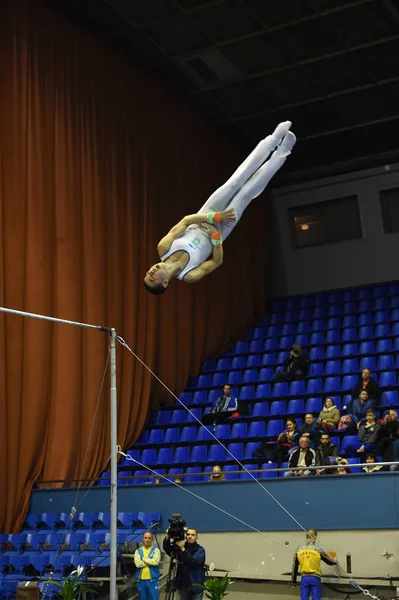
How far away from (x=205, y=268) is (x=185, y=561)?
368cm

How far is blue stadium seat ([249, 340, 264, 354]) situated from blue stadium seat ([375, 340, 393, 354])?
2702 millimetres

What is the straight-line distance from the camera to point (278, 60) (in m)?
16.5

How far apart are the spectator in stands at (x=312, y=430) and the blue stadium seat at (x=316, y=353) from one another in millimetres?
3800

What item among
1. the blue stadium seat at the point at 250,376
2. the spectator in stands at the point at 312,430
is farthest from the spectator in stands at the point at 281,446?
the blue stadium seat at the point at 250,376

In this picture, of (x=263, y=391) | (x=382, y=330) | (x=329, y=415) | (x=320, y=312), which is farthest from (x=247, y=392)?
(x=320, y=312)

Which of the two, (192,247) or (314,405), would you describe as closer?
(192,247)

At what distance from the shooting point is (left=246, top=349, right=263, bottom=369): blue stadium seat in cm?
1717

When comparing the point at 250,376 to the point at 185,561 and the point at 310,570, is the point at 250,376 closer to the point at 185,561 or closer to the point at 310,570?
the point at 310,570

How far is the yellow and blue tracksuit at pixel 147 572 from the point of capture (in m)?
10.7

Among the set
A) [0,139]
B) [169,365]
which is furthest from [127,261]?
[0,139]

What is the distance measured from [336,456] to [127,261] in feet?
18.6

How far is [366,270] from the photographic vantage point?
1986cm

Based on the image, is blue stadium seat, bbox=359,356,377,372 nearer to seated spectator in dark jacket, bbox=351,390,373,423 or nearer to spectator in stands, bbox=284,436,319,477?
seated spectator in dark jacket, bbox=351,390,373,423

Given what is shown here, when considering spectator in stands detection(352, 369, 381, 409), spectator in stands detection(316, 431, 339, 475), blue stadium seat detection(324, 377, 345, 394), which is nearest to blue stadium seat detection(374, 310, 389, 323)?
blue stadium seat detection(324, 377, 345, 394)
